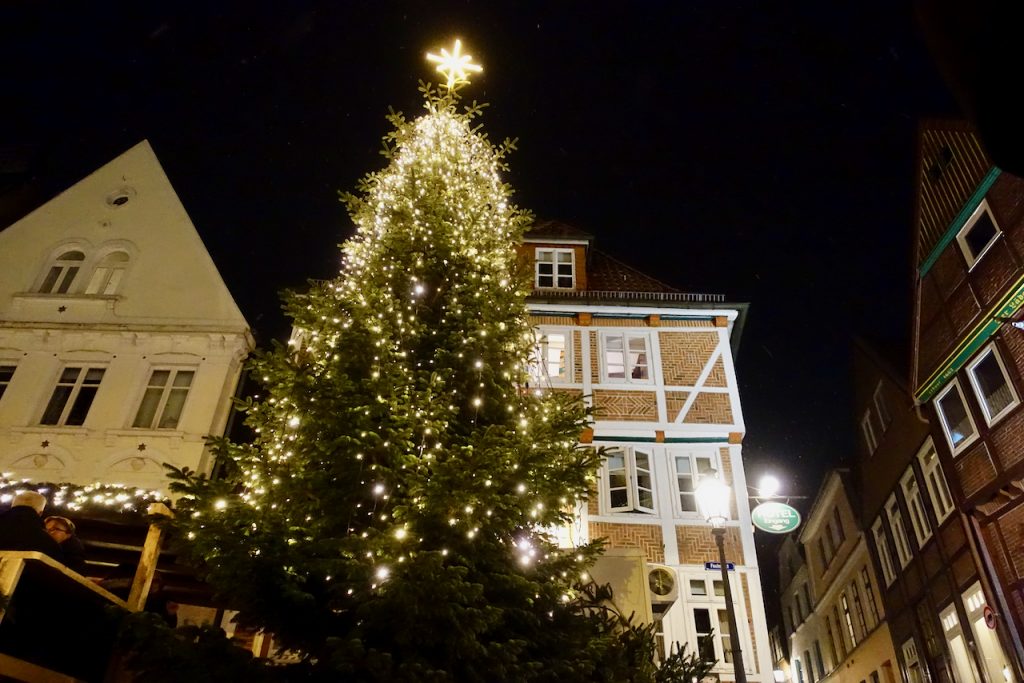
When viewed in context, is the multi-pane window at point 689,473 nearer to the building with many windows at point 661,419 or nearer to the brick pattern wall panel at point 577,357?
the building with many windows at point 661,419

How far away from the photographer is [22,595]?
213 inches

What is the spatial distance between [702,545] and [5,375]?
1604 centimetres

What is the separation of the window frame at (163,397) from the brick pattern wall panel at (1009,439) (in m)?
17.2

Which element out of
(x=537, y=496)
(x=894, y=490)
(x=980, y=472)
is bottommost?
(x=537, y=496)

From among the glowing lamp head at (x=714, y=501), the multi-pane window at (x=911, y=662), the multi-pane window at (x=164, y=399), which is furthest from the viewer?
the multi-pane window at (x=911, y=662)

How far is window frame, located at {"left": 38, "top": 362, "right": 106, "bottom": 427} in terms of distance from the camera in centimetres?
1480

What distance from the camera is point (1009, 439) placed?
13.5 meters

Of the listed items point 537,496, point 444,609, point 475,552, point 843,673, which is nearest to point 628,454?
point 537,496

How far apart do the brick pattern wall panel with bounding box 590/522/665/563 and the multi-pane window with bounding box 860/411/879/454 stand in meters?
11.3

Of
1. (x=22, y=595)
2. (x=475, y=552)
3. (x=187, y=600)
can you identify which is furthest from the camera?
(x=187, y=600)

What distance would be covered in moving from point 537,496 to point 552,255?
1231 cm

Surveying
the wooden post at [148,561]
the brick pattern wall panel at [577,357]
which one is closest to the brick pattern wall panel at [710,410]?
the brick pattern wall panel at [577,357]

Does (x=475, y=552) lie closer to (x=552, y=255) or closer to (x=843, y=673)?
(x=552, y=255)

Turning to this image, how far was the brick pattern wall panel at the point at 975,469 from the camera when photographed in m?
14.3
